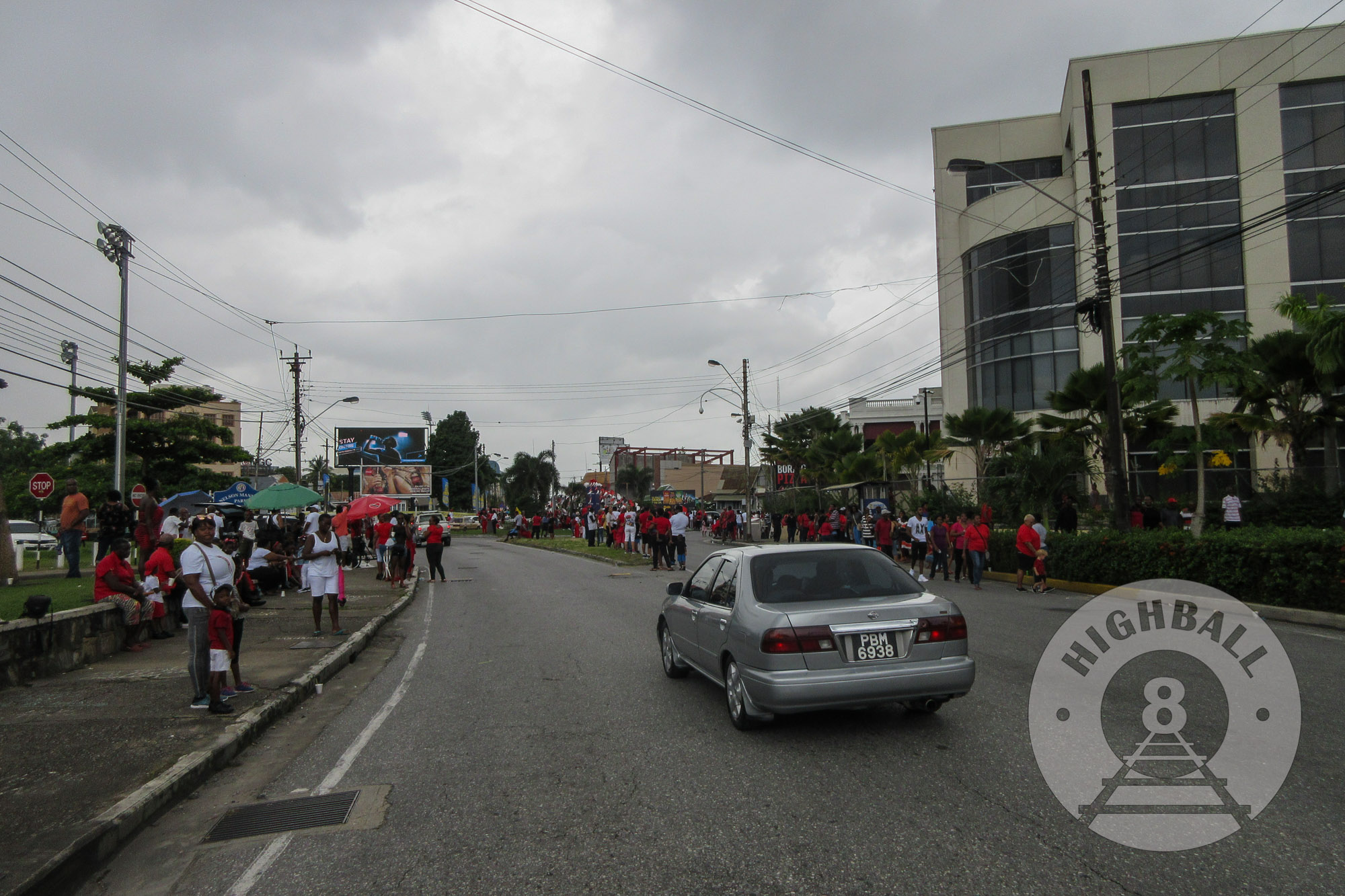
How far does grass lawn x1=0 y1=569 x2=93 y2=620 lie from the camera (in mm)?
10492

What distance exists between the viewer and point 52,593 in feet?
40.9

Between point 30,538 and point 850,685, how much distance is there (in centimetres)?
3084

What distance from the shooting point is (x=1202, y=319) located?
1850 cm

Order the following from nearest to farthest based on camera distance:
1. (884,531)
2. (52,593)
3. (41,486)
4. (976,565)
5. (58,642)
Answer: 1. (58,642)
2. (52,593)
3. (976,565)
4. (41,486)
5. (884,531)

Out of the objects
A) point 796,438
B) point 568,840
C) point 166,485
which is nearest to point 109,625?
point 568,840

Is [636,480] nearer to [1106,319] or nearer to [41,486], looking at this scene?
[41,486]

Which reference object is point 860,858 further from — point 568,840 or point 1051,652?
point 1051,652

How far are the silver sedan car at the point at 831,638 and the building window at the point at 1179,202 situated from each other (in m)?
33.9

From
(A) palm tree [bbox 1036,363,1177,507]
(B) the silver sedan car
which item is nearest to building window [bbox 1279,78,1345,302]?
(A) palm tree [bbox 1036,363,1177,507]

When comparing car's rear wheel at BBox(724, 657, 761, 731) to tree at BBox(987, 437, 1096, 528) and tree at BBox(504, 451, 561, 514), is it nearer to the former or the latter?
tree at BBox(987, 437, 1096, 528)

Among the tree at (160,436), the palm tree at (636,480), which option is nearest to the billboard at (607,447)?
the palm tree at (636,480)

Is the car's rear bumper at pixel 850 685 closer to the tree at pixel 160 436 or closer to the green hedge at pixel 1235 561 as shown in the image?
the green hedge at pixel 1235 561

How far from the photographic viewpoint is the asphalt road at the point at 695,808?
3.90m

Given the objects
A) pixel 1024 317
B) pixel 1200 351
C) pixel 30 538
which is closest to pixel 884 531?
pixel 1200 351
